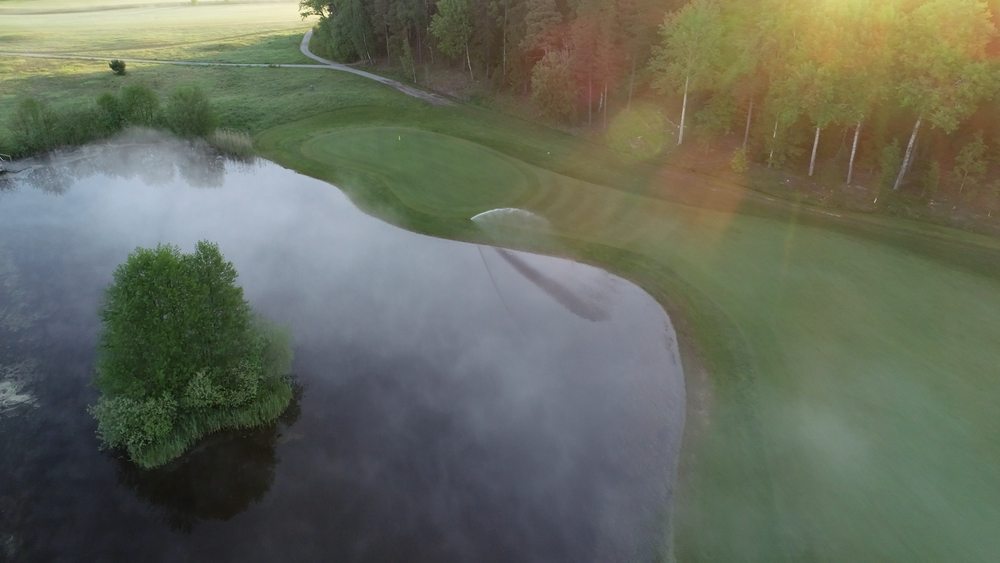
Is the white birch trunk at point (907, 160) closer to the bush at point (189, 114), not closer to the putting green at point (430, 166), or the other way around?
the putting green at point (430, 166)

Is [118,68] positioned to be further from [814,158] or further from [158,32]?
[814,158]

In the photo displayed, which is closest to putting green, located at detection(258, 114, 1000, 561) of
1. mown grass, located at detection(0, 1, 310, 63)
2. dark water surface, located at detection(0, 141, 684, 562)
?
dark water surface, located at detection(0, 141, 684, 562)

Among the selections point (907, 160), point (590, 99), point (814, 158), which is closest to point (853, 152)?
point (814, 158)

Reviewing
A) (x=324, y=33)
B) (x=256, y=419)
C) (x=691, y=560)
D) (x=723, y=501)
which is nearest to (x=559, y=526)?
(x=691, y=560)

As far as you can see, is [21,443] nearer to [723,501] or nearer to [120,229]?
[120,229]

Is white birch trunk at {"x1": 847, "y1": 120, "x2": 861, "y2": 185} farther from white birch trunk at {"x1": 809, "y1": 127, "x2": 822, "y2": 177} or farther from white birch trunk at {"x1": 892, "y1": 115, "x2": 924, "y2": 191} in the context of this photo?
white birch trunk at {"x1": 892, "y1": 115, "x2": 924, "y2": 191}
